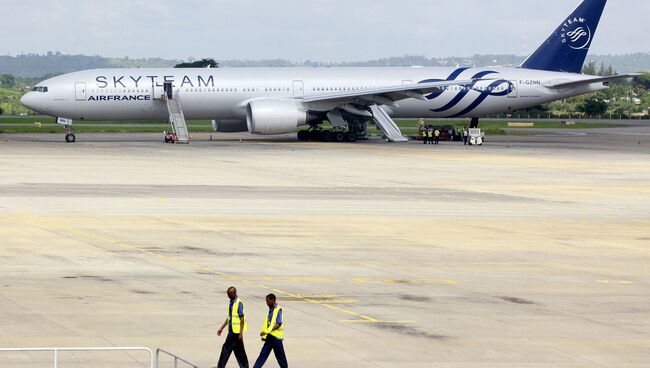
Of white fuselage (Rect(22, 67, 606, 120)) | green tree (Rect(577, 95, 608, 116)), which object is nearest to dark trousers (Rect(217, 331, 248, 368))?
white fuselage (Rect(22, 67, 606, 120))

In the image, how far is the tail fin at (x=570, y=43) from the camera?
8881cm

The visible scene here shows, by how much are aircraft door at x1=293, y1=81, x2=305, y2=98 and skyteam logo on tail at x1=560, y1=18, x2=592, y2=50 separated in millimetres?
20616

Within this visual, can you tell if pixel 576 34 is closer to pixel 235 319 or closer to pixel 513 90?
pixel 513 90

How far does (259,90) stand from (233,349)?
62583 mm

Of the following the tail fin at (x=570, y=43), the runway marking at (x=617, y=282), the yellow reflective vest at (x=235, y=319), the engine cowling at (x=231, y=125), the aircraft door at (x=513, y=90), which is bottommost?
the runway marking at (x=617, y=282)

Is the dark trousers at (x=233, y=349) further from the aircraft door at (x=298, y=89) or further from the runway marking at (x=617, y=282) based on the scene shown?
the aircraft door at (x=298, y=89)

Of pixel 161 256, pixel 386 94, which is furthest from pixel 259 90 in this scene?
pixel 161 256

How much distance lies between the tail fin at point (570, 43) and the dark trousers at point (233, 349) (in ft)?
237

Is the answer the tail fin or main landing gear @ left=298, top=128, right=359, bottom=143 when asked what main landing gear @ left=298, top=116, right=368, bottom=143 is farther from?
the tail fin

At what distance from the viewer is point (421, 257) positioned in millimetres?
31516

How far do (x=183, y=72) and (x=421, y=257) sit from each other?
5220cm

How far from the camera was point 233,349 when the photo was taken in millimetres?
19375

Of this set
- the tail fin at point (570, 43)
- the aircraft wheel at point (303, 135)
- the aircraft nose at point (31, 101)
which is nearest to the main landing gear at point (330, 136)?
the aircraft wheel at point (303, 135)

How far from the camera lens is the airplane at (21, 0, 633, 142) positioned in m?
79.1
